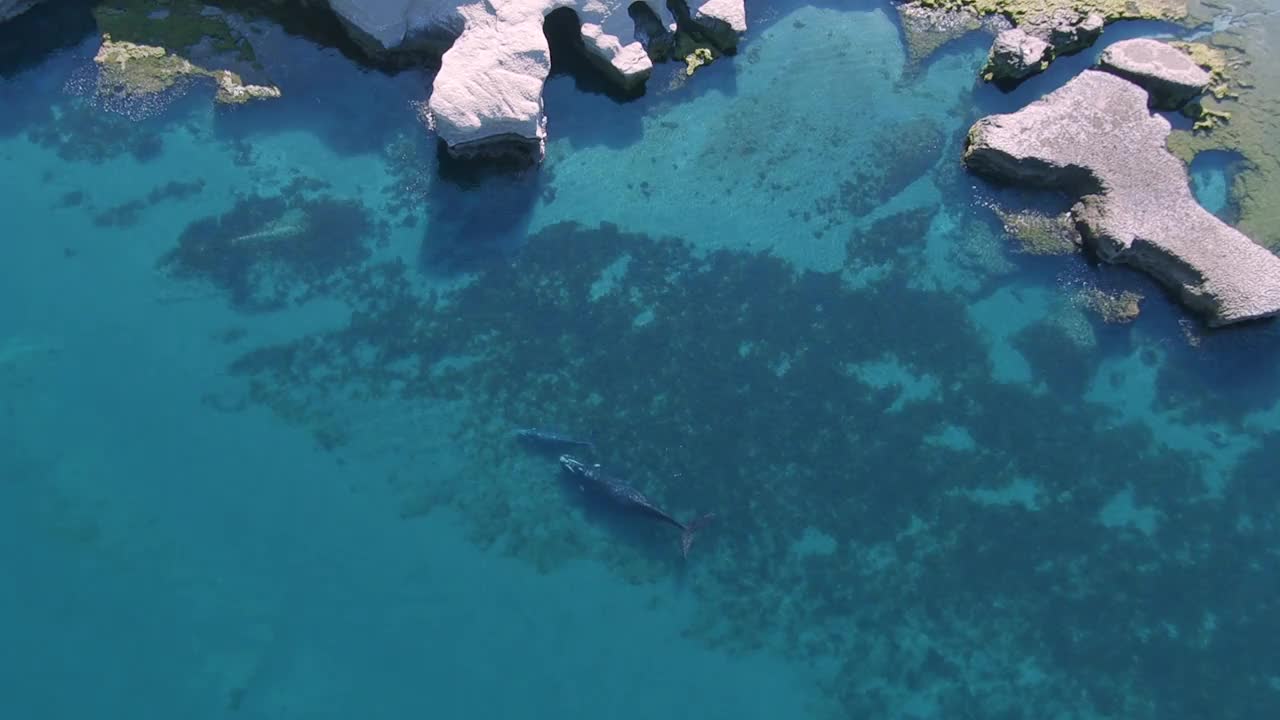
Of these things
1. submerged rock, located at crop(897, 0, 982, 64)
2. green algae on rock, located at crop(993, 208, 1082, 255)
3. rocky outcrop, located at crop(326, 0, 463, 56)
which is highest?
submerged rock, located at crop(897, 0, 982, 64)

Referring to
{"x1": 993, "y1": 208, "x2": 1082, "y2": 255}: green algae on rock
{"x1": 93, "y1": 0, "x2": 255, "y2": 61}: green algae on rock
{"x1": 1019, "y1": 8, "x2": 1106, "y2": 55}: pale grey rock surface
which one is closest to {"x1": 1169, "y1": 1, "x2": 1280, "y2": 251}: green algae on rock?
{"x1": 1019, "y1": 8, "x2": 1106, "y2": 55}: pale grey rock surface

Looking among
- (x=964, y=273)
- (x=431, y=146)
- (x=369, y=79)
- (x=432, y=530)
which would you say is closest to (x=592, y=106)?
(x=431, y=146)

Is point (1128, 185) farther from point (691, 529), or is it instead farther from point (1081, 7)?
point (691, 529)

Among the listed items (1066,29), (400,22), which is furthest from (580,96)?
(1066,29)

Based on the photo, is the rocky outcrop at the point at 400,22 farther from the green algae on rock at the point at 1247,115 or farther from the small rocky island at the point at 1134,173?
the green algae on rock at the point at 1247,115

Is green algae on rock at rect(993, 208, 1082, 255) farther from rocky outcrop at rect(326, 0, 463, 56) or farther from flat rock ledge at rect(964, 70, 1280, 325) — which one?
rocky outcrop at rect(326, 0, 463, 56)
